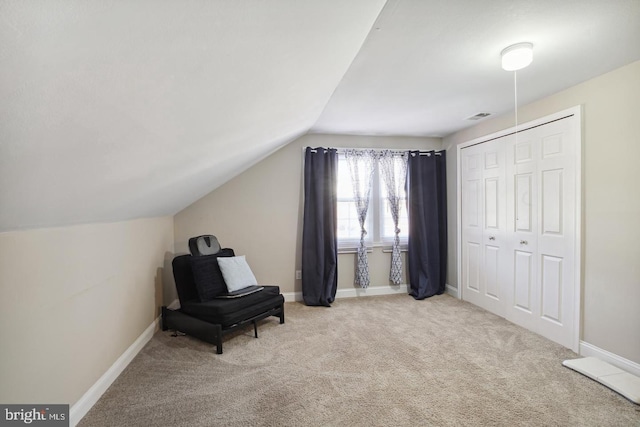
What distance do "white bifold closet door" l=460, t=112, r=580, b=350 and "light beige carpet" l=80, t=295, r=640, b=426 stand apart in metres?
0.32

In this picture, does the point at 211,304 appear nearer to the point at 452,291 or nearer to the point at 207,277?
the point at 207,277

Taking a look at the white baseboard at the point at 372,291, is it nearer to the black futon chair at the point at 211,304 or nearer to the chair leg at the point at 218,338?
the black futon chair at the point at 211,304

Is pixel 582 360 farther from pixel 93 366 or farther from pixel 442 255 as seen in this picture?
pixel 93 366

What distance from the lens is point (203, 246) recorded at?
3340 mm

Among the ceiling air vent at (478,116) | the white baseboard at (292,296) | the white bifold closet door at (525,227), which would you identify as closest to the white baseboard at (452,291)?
the white bifold closet door at (525,227)

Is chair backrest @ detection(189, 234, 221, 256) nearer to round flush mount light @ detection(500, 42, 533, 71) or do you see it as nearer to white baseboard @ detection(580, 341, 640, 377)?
round flush mount light @ detection(500, 42, 533, 71)

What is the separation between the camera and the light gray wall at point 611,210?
2230mm

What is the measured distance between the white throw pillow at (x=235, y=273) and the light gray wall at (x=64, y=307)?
30.7 inches

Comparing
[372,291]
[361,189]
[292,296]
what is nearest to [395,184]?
[361,189]

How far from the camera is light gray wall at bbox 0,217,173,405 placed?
54.6 inches

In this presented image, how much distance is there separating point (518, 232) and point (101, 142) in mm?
3573

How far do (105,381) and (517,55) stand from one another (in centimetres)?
340

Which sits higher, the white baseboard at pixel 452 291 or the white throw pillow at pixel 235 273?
the white throw pillow at pixel 235 273

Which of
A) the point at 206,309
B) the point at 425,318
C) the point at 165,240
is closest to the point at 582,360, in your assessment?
the point at 425,318
